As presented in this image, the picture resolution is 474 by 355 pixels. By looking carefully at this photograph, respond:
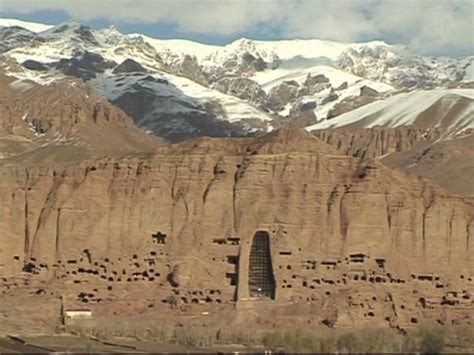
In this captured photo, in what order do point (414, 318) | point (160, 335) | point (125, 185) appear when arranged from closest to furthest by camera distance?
point (160, 335)
point (414, 318)
point (125, 185)

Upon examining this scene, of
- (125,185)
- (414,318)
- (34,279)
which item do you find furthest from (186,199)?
(414,318)

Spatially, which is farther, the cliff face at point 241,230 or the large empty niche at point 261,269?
the large empty niche at point 261,269

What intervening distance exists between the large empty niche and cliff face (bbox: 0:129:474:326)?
1.59ft

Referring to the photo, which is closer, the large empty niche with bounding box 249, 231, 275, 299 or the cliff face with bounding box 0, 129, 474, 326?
the cliff face with bounding box 0, 129, 474, 326

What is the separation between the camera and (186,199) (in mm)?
109688

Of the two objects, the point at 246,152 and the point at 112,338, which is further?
the point at 246,152

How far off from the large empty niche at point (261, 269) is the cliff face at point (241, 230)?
48 centimetres

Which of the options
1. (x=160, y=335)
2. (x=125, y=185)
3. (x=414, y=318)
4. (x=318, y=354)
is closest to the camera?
(x=318, y=354)

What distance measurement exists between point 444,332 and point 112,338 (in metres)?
22.4

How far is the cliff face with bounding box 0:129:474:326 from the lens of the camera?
344ft

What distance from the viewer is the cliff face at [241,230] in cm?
10481

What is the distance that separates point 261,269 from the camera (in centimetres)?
10569

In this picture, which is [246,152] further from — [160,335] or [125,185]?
[160,335]

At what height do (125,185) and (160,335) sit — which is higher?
(125,185)
